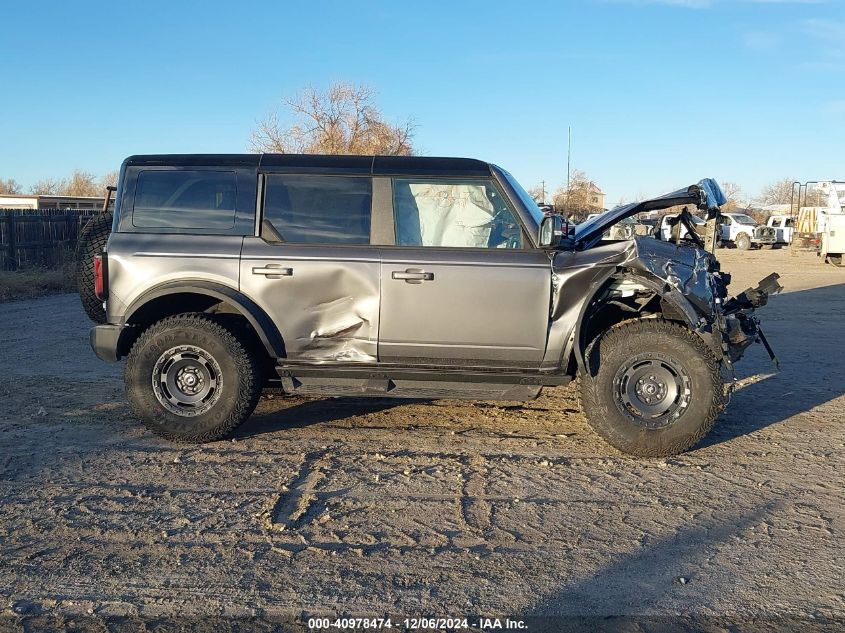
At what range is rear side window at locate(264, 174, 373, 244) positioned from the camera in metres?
5.76

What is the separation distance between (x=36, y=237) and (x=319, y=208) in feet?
55.9

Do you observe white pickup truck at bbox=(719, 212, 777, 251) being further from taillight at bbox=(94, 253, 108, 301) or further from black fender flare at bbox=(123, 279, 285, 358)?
taillight at bbox=(94, 253, 108, 301)

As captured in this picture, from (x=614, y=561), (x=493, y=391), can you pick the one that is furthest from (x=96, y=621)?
(x=493, y=391)

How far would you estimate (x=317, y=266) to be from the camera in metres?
5.65

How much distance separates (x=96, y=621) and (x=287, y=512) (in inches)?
52.9

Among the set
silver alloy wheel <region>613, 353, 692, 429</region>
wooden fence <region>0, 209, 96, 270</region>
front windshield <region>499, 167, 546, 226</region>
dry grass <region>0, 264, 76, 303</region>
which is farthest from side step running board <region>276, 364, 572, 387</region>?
wooden fence <region>0, 209, 96, 270</region>

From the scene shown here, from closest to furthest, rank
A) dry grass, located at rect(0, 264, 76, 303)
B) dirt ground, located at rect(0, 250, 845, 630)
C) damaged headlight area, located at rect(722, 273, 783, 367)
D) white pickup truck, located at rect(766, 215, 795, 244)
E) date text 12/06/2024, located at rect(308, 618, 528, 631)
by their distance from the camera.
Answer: date text 12/06/2024, located at rect(308, 618, 528, 631) → dirt ground, located at rect(0, 250, 845, 630) → damaged headlight area, located at rect(722, 273, 783, 367) → dry grass, located at rect(0, 264, 76, 303) → white pickup truck, located at rect(766, 215, 795, 244)

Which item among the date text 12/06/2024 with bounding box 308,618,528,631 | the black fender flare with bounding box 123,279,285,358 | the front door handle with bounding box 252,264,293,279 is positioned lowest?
the date text 12/06/2024 with bounding box 308,618,528,631

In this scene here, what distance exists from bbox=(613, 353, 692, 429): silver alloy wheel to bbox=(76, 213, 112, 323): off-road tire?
4.21 metres

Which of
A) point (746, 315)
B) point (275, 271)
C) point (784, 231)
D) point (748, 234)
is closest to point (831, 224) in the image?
point (748, 234)

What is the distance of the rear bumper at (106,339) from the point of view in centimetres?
578

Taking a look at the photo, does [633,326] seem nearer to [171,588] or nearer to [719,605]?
[719,605]

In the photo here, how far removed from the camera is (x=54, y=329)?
11.0m

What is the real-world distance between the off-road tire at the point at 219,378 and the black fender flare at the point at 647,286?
2.41m
